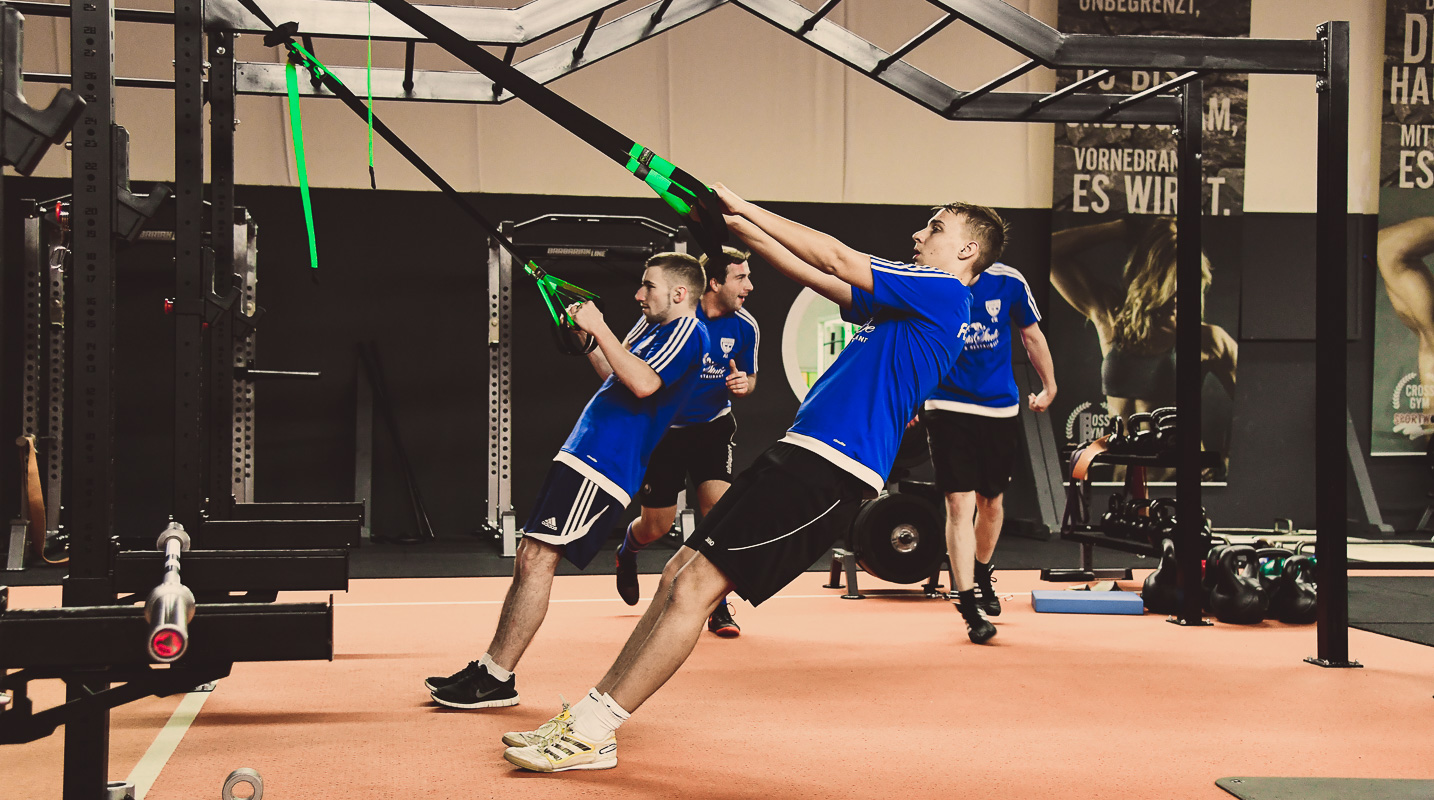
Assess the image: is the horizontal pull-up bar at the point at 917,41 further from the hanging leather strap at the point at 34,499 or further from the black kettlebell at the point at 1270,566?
the hanging leather strap at the point at 34,499

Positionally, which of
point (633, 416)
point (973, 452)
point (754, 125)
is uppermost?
point (754, 125)

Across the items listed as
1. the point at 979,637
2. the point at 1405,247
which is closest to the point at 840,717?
the point at 979,637

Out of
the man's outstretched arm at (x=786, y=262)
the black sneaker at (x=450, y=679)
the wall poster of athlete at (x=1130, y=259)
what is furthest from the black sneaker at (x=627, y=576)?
the wall poster of athlete at (x=1130, y=259)

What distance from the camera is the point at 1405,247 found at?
813 centimetres

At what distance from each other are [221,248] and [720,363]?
1.84 metres

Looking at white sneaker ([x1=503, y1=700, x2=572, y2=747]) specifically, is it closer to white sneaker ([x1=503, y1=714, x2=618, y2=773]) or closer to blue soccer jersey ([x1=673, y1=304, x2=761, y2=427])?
white sneaker ([x1=503, y1=714, x2=618, y2=773])

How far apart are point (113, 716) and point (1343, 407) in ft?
12.6

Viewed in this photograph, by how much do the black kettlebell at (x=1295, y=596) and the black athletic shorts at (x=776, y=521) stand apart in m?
3.01

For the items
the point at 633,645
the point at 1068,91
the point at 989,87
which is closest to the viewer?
the point at 633,645

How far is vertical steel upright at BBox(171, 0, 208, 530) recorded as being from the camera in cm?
308

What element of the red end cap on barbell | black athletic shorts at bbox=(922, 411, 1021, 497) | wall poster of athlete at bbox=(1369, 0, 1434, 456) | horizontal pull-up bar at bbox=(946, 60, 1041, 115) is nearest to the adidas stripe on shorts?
the red end cap on barbell

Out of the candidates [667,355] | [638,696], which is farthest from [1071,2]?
[638,696]

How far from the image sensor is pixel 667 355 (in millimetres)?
3049

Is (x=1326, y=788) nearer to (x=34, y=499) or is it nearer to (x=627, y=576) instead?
(x=627, y=576)
